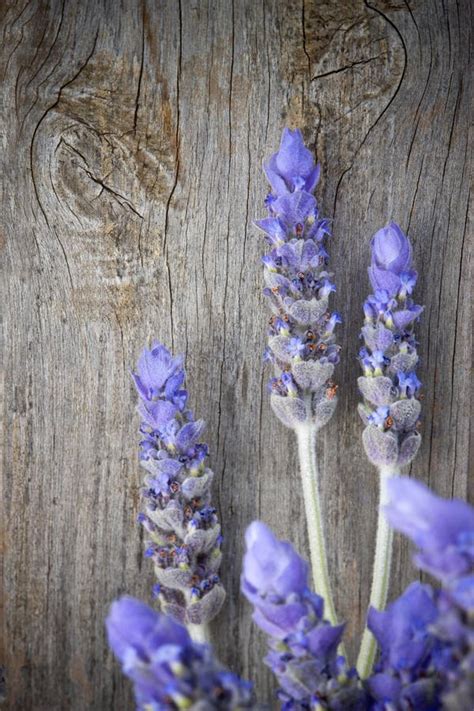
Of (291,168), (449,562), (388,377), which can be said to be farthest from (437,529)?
(291,168)

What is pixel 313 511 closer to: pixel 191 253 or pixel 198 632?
pixel 198 632

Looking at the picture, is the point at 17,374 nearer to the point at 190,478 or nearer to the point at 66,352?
the point at 66,352

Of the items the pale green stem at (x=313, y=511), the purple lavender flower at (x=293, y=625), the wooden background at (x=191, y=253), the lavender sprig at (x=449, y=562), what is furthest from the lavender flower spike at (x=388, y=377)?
the lavender sprig at (x=449, y=562)

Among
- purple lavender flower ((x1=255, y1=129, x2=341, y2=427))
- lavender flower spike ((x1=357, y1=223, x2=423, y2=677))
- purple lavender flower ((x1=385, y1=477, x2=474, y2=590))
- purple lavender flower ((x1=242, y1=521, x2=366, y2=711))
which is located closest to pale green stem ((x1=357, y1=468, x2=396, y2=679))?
lavender flower spike ((x1=357, y1=223, x2=423, y2=677))

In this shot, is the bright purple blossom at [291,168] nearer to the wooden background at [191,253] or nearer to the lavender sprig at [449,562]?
the wooden background at [191,253]

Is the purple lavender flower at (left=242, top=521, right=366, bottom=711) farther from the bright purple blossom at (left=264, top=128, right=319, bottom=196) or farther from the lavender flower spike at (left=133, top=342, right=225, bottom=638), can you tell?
the bright purple blossom at (left=264, top=128, right=319, bottom=196)

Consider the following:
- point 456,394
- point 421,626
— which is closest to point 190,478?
point 421,626
